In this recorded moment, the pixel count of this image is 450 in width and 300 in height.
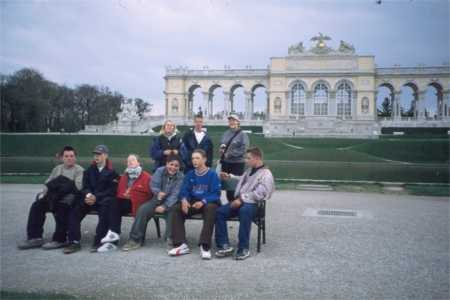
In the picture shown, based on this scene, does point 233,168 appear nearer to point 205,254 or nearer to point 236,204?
point 236,204

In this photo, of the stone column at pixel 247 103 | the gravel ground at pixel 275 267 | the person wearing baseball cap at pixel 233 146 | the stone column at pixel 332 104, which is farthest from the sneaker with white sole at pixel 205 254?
the stone column at pixel 247 103

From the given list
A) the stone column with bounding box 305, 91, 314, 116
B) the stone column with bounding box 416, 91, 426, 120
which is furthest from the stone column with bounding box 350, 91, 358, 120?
the stone column with bounding box 416, 91, 426, 120

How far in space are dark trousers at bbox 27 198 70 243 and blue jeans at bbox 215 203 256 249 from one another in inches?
97.0

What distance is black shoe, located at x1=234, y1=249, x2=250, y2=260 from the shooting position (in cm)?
541

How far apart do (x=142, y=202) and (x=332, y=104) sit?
5327 centimetres

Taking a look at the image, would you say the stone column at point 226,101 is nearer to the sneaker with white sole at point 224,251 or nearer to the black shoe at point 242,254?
the sneaker with white sole at point 224,251

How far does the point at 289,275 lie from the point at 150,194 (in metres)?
2.79

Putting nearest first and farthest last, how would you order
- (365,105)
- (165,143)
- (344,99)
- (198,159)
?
(198,159) < (165,143) < (365,105) < (344,99)

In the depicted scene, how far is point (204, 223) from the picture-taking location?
5727mm

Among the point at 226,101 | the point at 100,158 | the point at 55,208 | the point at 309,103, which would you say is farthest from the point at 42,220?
the point at 226,101

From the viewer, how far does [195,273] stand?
4.78m

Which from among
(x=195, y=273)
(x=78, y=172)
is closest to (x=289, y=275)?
(x=195, y=273)

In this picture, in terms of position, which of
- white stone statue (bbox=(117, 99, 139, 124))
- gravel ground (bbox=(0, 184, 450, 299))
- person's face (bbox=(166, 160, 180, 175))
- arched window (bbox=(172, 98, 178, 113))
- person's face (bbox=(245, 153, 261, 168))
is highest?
arched window (bbox=(172, 98, 178, 113))

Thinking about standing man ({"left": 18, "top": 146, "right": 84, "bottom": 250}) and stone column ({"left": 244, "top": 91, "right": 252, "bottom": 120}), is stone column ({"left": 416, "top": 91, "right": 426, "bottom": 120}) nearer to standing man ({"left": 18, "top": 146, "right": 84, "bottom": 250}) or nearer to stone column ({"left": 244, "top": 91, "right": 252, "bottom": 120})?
stone column ({"left": 244, "top": 91, "right": 252, "bottom": 120})
